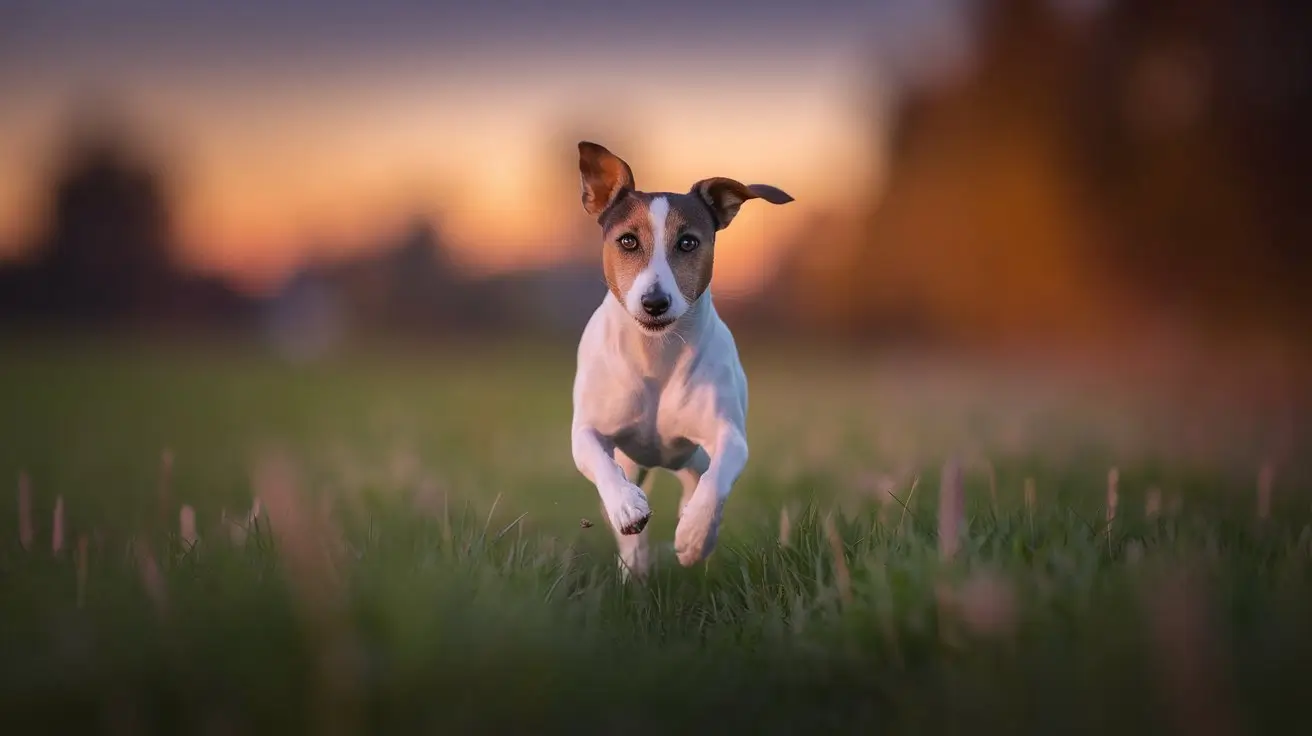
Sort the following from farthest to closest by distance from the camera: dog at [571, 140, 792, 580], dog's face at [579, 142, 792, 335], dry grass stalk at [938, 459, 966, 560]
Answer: dog at [571, 140, 792, 580]
dog's face at [579, 142, 792, 335]
dry grass stalk at [938, 459, 966, 560]

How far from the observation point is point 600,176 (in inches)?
226

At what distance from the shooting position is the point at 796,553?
466 centimetres

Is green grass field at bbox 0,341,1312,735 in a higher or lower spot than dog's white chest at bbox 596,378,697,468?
lower

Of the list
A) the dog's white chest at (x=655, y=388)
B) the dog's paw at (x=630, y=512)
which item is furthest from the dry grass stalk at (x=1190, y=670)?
the dog's white chest at (x=655, y=388)

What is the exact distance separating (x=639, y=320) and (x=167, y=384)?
24169 mm

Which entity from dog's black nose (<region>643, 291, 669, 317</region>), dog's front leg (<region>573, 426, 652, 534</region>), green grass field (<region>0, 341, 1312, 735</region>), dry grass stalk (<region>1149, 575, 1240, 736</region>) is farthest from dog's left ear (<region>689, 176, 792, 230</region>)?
dry grass stalk (<region>1149, 575, 1240, 736</region>)

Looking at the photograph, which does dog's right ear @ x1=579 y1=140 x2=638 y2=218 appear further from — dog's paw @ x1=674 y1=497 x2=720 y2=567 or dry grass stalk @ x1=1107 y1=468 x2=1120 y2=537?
dry grass stalk @ x1=1107 y1=468 x2=1120 y2=537

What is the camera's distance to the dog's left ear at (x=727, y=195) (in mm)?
5242

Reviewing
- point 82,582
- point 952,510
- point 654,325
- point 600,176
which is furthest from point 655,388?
point 82,582

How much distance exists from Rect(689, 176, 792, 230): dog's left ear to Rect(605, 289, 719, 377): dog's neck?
1.94ft

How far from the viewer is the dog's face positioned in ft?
16.2

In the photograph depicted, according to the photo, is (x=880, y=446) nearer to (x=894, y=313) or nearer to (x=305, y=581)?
(x=305, y=581)

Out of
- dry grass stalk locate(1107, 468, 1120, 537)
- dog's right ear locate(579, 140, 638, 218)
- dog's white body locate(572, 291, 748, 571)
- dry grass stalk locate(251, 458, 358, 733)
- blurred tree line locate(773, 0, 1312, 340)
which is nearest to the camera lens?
dry grass stalk locate(251, 458, 358, 733)

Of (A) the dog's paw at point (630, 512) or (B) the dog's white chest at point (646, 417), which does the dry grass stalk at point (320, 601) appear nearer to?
(A) the dog's paw at point (630, 512)
